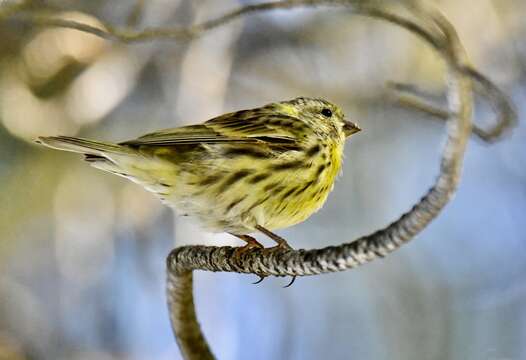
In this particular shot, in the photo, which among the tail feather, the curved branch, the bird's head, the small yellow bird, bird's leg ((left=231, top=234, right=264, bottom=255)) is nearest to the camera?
the curved branch

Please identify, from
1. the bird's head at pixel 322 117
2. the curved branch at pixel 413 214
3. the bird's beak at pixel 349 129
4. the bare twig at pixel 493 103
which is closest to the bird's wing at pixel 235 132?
the bird's head at pixel 322 117

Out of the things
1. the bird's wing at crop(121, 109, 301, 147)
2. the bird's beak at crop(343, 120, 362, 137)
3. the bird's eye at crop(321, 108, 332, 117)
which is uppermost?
the bird's eye at crop(321, 108, 332, 117)

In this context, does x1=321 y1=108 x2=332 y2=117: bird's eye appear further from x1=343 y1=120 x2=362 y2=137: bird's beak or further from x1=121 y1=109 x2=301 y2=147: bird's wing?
x1=121 y1=109 x2=301 y2=147: bird's wing

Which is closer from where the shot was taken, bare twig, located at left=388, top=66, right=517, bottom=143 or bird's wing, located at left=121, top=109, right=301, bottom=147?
bare twig, located at left=388, top=66, right=517, bottom=143

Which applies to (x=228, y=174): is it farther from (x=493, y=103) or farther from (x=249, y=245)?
(x=493, y=103)

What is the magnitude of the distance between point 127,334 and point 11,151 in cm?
117

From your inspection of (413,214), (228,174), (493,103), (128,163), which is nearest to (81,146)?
(128,163)

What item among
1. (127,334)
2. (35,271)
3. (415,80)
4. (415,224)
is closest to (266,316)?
(127,334)

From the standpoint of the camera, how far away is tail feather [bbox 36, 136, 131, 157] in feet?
7.43

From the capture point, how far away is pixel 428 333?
4.64 m

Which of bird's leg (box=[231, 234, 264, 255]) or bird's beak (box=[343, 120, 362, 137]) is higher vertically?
bird's beak (box=[343, 120, 362, 137])

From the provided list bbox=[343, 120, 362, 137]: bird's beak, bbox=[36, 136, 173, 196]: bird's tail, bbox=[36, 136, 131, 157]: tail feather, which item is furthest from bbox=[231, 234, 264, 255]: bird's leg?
bbox=[343, 120, 362, 137]: bird's beak

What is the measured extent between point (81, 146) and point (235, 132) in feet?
1.83

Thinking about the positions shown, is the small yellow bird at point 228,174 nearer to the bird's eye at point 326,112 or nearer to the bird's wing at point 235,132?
the bird's wing at point 235,132
